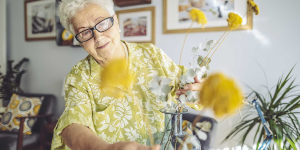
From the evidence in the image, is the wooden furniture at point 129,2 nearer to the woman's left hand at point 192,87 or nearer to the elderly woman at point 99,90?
the elderly woman at point 99,90

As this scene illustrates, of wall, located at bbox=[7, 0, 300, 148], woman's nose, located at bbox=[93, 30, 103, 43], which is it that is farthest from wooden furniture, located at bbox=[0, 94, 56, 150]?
woman's nose, located at bbox=[93, 30, 103, 43]

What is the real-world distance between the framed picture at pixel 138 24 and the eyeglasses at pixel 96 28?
1736 millimetres

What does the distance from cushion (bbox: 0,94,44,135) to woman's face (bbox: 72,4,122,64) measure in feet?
8.50

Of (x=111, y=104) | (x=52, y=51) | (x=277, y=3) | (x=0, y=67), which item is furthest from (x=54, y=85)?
(x=277, y=3)

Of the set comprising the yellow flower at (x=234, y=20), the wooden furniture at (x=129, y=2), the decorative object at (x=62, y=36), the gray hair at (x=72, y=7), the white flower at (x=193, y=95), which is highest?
the wooden furniture at (x=129, y=2)

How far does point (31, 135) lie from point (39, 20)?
1.89 meters

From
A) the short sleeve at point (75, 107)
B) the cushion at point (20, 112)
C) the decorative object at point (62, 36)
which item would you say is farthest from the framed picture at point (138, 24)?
the short sleeve at point (75, 107)

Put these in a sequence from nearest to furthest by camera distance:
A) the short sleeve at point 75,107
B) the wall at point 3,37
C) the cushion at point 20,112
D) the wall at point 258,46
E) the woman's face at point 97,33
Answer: the short sleeve at point 75,107, the woman's face at point 97,33, the wall at point 258,46, the cushion at point 20,112, the wall at point 3,37

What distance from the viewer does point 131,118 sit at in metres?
0.87

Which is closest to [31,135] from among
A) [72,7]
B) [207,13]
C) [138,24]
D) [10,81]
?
[10,81]

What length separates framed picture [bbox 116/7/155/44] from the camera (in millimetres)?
2568

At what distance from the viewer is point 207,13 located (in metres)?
2.21

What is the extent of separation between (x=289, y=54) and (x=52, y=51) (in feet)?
10.8

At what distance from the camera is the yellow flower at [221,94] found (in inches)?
13.8
